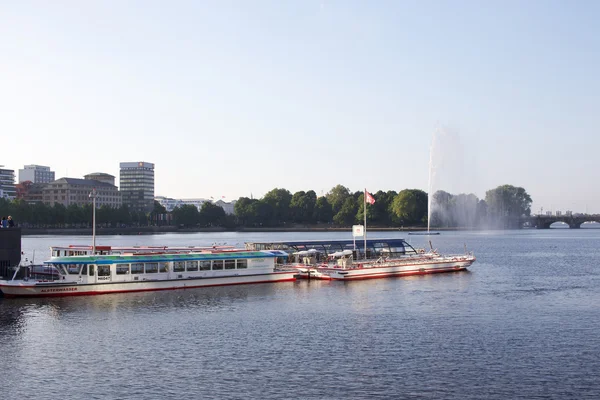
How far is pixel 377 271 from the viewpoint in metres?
91.2

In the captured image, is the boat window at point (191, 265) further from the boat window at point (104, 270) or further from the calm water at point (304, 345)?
the boat window at point (104, 270)

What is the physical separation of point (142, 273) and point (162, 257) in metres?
3.08

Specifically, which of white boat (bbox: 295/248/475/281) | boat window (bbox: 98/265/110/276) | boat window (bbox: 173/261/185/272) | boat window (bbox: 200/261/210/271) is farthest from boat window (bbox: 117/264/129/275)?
white boat (bbox: 295/248/475/281)

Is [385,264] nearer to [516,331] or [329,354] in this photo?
[516,331]

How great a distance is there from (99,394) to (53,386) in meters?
3.37

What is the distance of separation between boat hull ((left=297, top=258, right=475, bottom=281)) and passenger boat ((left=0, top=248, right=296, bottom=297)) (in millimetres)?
3883

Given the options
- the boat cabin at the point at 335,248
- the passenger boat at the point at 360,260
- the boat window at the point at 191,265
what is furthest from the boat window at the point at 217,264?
the boat cabin at the point at 335,248

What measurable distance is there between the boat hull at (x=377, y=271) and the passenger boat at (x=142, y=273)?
3.88 metres

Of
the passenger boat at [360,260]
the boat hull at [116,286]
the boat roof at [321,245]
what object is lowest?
the boat hull at [116,286]

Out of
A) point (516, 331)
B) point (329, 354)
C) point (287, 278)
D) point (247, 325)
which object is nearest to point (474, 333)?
point (516, 331)

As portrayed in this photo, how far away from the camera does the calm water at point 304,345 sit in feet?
120

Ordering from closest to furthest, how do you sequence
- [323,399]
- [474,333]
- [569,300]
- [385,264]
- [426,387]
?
[323,399], [426,387], [474,333], [569,300], [385,264]

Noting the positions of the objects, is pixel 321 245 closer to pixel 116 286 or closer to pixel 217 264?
pixel 217 264

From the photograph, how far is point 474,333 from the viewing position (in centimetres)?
5094
